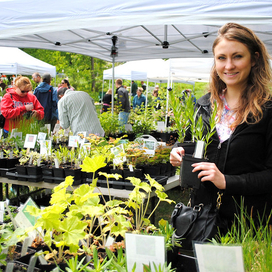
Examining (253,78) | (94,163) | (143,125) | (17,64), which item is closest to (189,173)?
(94,163)

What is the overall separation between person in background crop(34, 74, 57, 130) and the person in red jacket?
Result: 1372 mm

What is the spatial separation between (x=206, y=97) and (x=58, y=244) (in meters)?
0.91

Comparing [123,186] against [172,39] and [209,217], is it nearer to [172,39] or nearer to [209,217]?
[209,217]

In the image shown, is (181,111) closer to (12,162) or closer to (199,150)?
(199,150)

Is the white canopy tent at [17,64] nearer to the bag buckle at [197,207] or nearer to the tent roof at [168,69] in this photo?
the tent roof at [168,69]

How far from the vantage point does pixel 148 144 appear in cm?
298

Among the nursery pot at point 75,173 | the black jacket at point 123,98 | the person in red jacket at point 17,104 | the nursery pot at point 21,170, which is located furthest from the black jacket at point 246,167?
the black jacket at point 123,98

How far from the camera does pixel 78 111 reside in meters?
4.02

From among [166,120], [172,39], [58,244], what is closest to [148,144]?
[58,244]

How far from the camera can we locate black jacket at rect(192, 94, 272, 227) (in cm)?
119

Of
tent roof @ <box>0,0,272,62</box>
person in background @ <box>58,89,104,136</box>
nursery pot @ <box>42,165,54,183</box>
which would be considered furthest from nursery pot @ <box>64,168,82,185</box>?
person in background @ <box>58,89,104,136</box>

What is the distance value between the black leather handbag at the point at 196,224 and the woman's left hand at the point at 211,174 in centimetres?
9

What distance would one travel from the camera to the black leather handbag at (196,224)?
122 cm

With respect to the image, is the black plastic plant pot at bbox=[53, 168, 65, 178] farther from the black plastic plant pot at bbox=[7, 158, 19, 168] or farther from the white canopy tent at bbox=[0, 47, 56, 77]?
the white canopy tent at bbox=[0, 47, 56, 77]
